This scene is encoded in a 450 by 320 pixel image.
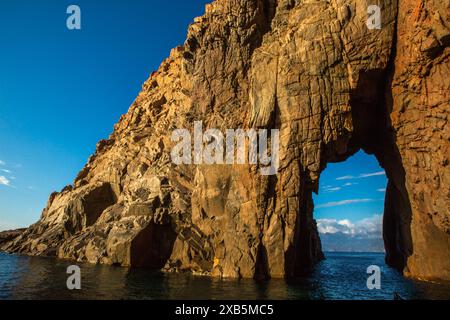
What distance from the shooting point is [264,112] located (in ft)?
129

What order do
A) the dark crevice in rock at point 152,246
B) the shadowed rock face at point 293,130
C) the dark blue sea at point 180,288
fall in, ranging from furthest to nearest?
the dark crevice in rock at point 152,246 → the shadowed rock face at point 293,130 → the dark blue sea at point 180,288

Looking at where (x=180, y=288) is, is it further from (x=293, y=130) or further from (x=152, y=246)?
(x=293, y=130)

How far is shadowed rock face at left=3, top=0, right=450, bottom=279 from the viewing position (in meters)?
32.6

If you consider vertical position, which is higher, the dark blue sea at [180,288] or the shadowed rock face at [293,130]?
the shadowed rock face at [293,130]

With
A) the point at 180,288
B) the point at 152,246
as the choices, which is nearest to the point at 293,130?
the point at 180,288

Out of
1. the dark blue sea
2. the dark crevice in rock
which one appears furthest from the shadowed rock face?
the dark blue sea

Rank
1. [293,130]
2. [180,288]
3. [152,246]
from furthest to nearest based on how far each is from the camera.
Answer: [152,246], [293,130], [180,288]

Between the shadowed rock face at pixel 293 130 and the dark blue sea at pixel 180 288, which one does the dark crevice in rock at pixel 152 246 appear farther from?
the dark blue sea at pixel 180 288

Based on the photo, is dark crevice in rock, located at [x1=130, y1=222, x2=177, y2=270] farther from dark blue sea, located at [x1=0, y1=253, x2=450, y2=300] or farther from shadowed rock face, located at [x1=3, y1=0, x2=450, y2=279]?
dark blue sea, located at [x1=0, y1=253, x2=450, y2=300]

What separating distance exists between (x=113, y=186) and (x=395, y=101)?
56176 millimetres

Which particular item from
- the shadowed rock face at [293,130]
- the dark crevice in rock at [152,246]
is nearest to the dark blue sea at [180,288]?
the shadowed rock face at [293,130]

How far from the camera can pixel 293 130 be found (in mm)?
37781

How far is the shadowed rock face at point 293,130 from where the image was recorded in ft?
107
